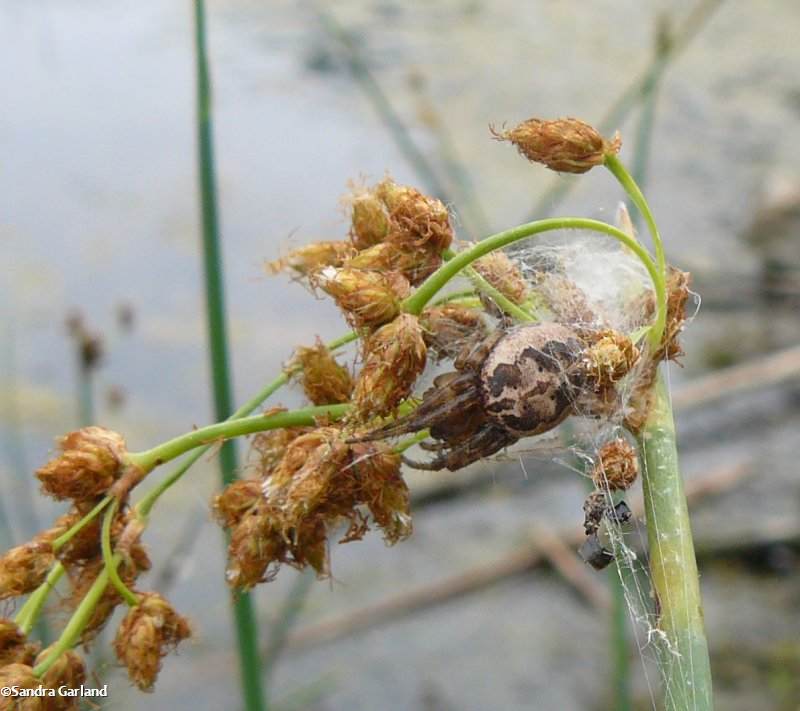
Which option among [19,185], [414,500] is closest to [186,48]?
[19,185]

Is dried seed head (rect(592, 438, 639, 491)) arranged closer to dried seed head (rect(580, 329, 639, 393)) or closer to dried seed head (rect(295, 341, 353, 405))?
dried seed head (rect(580, 329, 639, 393))

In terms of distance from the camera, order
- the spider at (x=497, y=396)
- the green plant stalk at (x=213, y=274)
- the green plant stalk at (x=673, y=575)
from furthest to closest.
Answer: the green plant stalk at (x=213, y=274)
the spider at (x=497, y=396)
the green plant stalk at (x=673, y=575)

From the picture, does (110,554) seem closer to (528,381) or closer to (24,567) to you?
(24,567)

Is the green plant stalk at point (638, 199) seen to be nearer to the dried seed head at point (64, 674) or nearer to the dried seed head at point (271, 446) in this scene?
the dried seed head at point (271, 446)

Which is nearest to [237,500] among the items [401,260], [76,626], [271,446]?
[271,446]

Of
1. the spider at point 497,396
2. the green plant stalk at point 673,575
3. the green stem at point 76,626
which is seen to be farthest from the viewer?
the green stem at point 76,626

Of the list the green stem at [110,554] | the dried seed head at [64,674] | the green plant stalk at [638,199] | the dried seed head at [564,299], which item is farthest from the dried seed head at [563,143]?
the dried seed head at [64,674]
